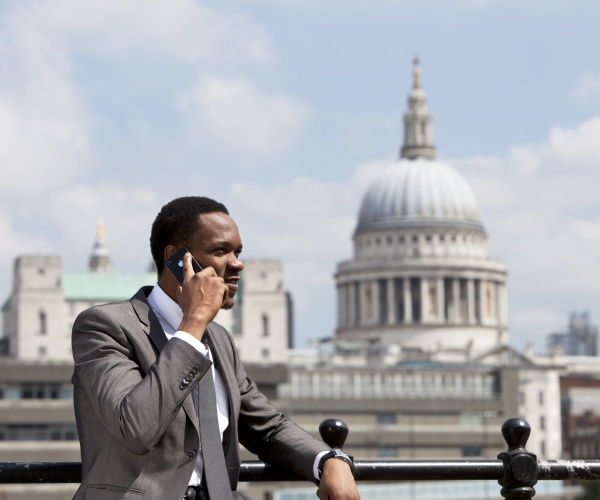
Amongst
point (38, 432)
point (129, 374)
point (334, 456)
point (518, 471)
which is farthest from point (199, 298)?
point (38, 432)

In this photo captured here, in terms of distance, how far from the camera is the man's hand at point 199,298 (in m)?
6.91

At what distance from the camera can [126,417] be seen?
21.5 feet

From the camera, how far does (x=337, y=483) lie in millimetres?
7066

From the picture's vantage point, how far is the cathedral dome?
178000mm

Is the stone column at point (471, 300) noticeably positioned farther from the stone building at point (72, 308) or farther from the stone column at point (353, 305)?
the stone building at point (72, 308)

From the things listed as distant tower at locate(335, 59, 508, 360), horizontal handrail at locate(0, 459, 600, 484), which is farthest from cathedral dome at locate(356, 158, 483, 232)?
horizontal handrail at locate(0, 459, 600, 484)

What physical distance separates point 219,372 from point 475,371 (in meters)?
128

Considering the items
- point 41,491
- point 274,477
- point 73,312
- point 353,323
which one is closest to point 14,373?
point 41,491

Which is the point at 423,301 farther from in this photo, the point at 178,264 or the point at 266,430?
the point at 178,264

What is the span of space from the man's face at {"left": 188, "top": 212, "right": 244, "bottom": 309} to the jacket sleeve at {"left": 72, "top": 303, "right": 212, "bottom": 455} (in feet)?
1.22

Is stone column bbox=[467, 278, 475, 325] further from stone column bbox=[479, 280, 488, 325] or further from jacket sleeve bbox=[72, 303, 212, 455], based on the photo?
jacket sleeve bbox=[72, 303, 212, 455]

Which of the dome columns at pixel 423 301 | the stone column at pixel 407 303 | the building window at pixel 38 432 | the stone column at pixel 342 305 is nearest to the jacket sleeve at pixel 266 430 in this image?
the building window at pixel 38 432

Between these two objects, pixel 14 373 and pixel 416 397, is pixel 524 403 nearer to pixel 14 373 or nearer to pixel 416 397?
pixel 416 397

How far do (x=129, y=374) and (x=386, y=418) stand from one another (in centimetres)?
12106
